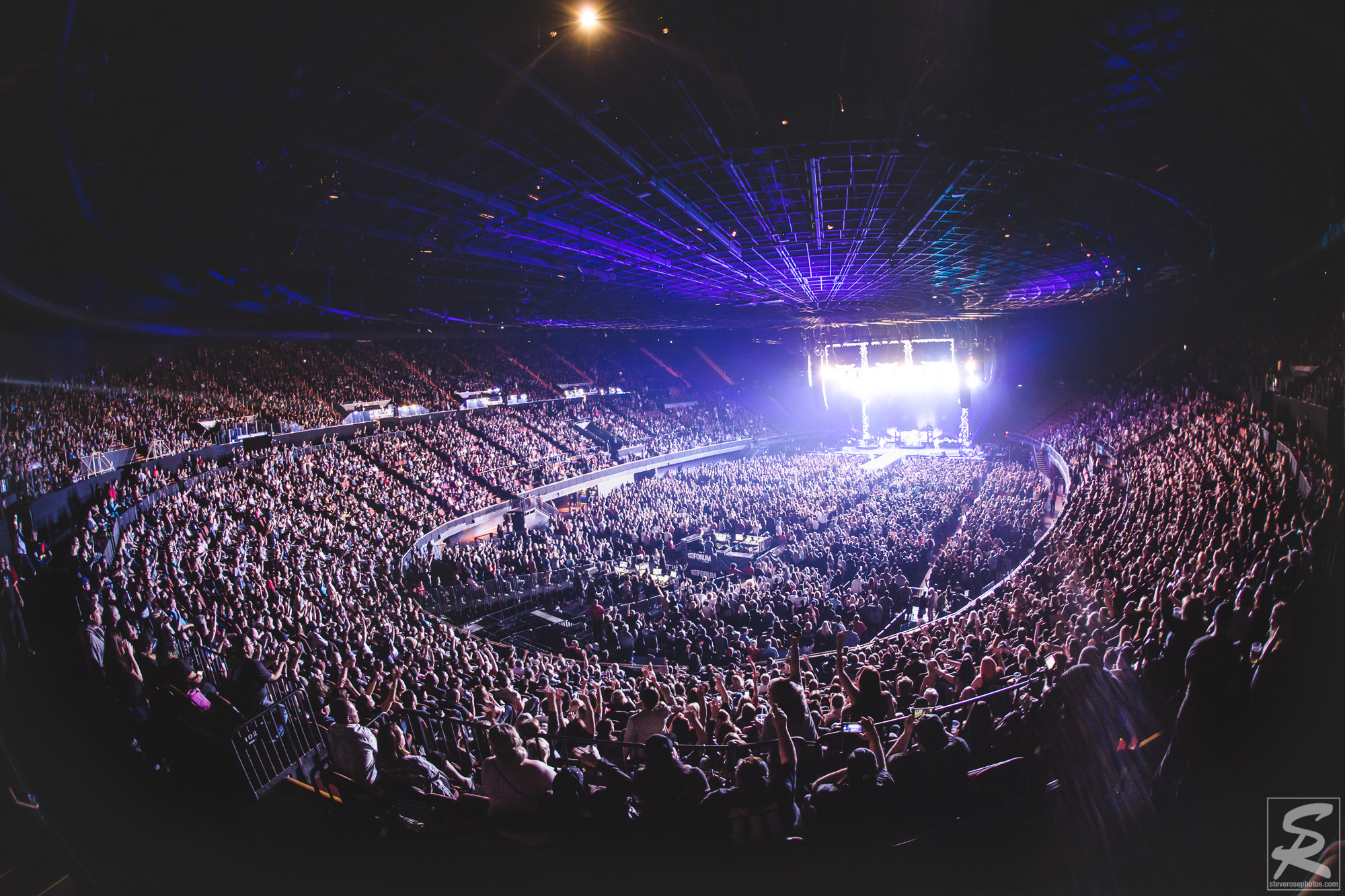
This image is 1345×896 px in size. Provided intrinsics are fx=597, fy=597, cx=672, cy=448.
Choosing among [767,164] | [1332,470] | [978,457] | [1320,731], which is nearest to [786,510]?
[767,164]

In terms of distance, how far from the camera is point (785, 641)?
35.2ft

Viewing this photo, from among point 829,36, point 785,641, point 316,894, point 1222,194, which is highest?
point 829,36

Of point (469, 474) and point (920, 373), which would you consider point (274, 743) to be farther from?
point (920, 373)

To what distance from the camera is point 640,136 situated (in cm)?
902

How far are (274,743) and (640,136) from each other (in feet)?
28.8

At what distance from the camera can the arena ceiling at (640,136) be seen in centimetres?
605

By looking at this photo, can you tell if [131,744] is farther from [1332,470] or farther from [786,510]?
[786,510]

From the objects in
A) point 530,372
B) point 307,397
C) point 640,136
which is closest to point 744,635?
point 640,136

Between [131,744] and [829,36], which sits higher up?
[829,36]

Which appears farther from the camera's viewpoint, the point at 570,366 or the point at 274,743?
the point at 570,366

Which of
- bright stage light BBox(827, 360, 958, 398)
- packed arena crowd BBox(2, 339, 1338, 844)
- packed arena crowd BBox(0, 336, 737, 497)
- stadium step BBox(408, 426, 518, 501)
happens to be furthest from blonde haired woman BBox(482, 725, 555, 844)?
bright stage light BBox(827, 360, 958, 398)

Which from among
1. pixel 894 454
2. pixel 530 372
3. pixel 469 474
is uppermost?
pixel 530 372

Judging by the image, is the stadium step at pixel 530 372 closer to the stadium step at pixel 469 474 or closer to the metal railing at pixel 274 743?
the stadium step at pixel 469 474

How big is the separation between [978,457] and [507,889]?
131ft
